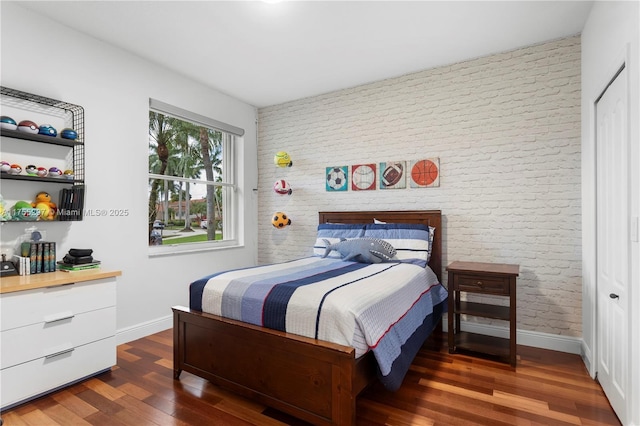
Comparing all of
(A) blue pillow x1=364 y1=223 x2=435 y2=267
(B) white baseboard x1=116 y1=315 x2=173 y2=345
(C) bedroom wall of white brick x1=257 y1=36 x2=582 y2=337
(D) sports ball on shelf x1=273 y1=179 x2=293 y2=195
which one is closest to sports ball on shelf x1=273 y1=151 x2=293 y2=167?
(D) sports ball on shelf x1=273 y1=179 x2=293 y2=195

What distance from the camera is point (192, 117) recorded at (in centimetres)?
382

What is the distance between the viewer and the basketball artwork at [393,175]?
12.1 ft

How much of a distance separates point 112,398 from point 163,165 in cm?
236

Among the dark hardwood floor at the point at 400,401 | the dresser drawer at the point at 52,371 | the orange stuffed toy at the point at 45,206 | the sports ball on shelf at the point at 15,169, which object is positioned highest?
the sports ball on shelf at the point at 15,169

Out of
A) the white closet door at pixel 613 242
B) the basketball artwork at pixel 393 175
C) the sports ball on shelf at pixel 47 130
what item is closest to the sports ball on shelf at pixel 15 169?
the sports ball on shelf at pixel 47 130

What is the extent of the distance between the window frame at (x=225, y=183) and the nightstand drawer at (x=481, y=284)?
9.16 ft

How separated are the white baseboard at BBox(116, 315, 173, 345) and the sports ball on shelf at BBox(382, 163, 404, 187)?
9.08ft

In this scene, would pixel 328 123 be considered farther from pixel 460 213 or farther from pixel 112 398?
pixel 112 398

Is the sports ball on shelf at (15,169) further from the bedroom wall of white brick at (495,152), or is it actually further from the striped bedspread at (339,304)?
the bedroom wall of white brick at (495,152)

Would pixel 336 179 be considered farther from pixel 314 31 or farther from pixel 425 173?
pixel 314 31

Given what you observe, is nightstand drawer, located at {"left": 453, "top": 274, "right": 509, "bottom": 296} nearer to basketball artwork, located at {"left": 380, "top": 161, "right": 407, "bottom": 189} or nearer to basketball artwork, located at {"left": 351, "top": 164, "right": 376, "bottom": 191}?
basketball artwork, located at {"left": 380, "top": 161, "right": 407, "bottom": 189}

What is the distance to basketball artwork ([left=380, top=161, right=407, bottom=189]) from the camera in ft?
12.1

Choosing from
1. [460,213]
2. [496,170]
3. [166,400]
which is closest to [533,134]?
[496,170]

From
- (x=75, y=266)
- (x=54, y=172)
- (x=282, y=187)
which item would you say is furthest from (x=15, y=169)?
(x=282, y=187)
